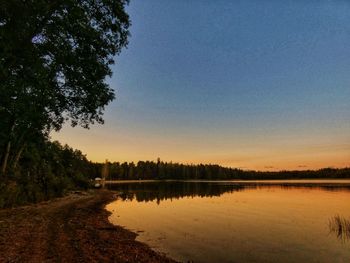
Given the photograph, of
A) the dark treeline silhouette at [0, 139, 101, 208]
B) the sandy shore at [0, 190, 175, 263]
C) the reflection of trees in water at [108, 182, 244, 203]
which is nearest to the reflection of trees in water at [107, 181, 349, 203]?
the reflection of trees in water at [108, 182, 244, 203]

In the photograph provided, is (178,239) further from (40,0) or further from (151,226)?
(40,0)

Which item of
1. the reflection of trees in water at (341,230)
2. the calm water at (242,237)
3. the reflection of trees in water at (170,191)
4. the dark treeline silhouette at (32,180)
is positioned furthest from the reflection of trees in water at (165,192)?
the reflection of trees in water at (341,230)

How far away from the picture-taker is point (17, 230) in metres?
16.5

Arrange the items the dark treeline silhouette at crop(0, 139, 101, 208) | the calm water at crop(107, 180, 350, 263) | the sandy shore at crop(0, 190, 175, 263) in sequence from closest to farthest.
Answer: the sandy shore at crop(0, 190, 175, 263) → the calm water at crop(107, 180, 350, 263) → the dark treeline silhouette at crop(0, 139, 101, 208)

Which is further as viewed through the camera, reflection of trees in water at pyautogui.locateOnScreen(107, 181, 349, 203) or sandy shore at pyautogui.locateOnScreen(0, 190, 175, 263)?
reflection of trees in water at pyautogui.locateOnScreen(107, 181, 349, 203)

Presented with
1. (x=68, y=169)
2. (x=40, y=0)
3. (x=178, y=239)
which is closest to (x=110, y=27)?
(x=40, y=0)

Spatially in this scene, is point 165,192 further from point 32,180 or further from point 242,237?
point 242,237

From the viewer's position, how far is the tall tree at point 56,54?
46.2 feet

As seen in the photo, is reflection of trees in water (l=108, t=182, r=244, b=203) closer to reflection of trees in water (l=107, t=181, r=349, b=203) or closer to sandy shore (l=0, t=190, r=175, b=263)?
reflection of trees in water (l=107, t=181, r=349, b=203)

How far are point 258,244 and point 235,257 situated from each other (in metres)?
3.61

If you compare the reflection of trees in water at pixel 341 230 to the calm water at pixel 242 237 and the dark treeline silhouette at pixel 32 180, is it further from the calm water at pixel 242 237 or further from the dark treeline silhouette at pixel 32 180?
the dark treeline silhouette at pixel 32 180

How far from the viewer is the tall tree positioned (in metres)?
14.1

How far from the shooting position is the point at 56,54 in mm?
16734

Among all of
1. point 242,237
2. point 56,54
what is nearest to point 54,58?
point 56,54
